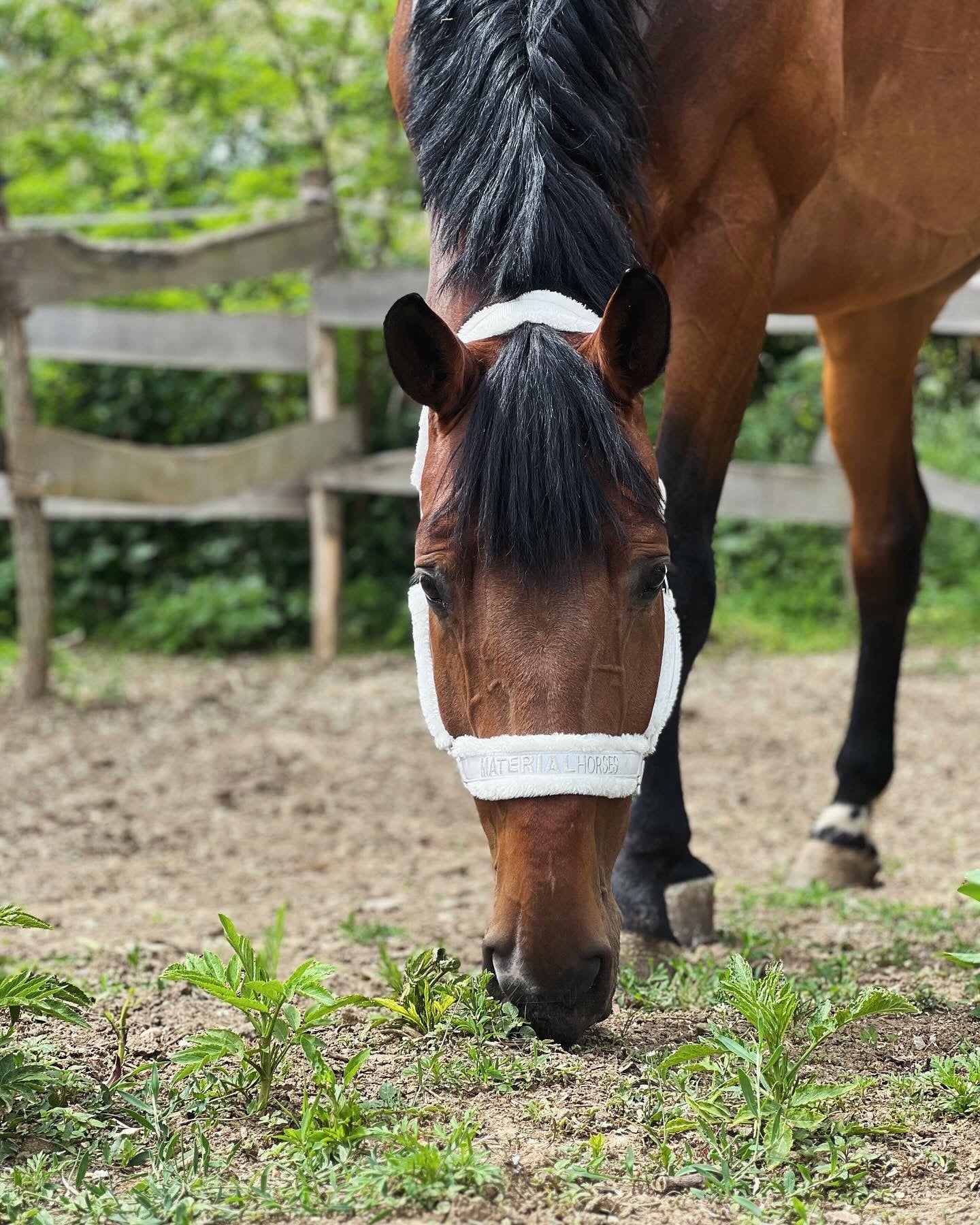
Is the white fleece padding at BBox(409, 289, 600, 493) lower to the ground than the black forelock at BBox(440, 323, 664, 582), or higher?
higher

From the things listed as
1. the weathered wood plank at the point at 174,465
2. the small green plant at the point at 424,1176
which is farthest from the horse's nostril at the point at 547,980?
the weathered wood plank at the point at 174,465

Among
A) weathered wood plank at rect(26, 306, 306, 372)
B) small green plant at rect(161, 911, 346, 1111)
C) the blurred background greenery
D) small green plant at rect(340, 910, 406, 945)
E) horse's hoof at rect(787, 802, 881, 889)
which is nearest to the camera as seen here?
small green plant at rect(161, 911, 346, 1111)

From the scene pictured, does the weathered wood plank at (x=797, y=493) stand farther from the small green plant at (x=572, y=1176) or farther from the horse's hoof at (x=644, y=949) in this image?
the small green plant at (x=572, y=1176)

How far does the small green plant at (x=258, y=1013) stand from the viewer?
1.74 m

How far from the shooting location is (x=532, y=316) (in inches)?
79.5

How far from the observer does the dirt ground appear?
112 inches

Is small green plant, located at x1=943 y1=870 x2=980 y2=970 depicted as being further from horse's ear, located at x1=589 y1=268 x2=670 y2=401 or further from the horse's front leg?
horse's ear, located at x1=589 y1=268 x2=670 y2=401

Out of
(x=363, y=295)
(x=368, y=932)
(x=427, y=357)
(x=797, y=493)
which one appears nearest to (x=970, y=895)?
(x=427, y=357)

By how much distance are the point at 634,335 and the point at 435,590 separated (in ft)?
1.49

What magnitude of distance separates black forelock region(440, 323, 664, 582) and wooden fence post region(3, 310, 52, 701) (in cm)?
422

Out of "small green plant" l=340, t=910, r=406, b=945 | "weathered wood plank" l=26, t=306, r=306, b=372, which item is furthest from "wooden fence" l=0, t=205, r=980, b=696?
"small green plant" l=340, t=910, r=406, b=945

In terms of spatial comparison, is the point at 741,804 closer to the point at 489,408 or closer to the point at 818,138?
the point at 818,138

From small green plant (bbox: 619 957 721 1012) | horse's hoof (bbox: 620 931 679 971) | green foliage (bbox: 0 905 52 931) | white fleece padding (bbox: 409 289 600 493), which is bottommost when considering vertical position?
horse's hoof (bbox: 620 931 679 971)

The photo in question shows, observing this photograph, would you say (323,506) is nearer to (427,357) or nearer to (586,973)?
(427,357)
